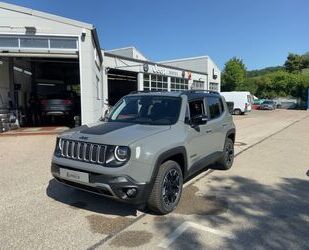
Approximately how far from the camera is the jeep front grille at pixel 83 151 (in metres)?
4.75

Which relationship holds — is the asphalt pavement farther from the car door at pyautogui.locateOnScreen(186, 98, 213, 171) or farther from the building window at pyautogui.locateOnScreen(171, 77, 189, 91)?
the building window at pyautogui.locateOnScreen(171, 77, 189, 91)

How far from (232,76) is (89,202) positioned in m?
57.2

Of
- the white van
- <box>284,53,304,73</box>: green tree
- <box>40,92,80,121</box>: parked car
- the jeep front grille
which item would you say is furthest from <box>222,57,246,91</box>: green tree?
the jeep front grille

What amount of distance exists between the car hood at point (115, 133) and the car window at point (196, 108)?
35.4 inches

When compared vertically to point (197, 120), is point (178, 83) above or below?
above

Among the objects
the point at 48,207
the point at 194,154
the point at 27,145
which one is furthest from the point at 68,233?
the point at 27,145

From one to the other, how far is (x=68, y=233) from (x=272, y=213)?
2.99 meters

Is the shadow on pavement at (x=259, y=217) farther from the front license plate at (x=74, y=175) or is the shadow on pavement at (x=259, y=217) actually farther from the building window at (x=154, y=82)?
the building window at (x=154, y=82)

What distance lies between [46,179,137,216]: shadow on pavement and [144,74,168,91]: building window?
22.6m

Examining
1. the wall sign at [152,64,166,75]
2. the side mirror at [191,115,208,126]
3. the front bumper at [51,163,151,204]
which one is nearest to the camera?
the front bumper at [51,163,151,204]

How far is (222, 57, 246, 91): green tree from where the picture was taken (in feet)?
197

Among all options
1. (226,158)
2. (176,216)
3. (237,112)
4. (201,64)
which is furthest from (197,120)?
(201,64)

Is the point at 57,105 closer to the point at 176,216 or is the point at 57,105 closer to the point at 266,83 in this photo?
the point at 176,216

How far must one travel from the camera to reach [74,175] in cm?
498
